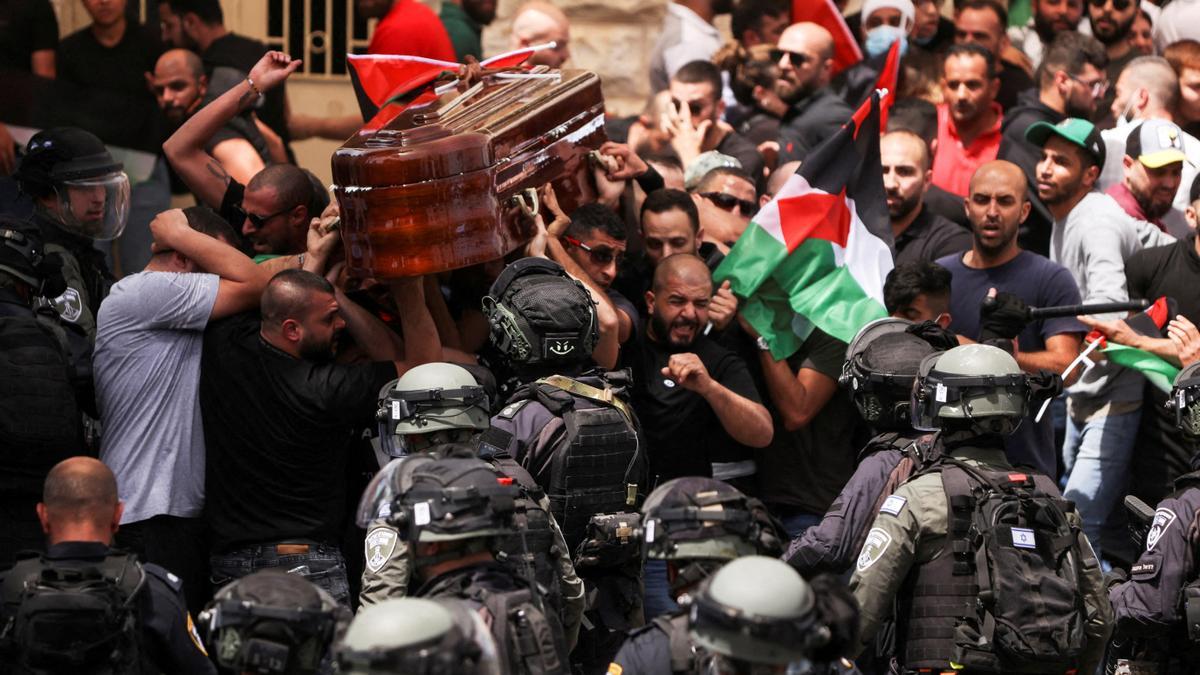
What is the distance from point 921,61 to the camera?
1152 cm

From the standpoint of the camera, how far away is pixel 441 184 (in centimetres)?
693

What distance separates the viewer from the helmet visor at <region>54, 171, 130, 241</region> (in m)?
7.41

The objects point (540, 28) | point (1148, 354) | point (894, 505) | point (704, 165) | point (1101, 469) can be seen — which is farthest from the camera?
point (540, 28)

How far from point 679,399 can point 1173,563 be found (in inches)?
80.2

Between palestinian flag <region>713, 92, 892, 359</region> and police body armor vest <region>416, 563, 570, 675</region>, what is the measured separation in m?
2.97

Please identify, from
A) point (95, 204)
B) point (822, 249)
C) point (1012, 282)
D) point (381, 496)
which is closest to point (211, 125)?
point (95, 204)

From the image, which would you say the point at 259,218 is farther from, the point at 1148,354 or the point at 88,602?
the point at 1148,354

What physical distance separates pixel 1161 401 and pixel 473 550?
13.9 ft

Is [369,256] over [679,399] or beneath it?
over

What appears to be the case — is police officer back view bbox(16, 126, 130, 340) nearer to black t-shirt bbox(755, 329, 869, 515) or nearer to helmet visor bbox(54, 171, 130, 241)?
helmet visor bbox(54, 171, 130, 241)

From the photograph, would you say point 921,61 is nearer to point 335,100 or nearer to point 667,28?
point 667,28

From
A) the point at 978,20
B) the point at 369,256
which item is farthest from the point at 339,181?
the point at 978,20

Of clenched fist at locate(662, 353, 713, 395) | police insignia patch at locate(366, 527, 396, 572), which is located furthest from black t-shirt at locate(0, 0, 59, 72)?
police insignia patch at locate(366, 527, 396, 572)

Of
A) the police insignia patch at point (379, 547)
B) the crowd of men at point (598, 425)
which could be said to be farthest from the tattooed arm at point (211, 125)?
the police insignia patch at point (379, 547)
